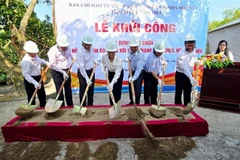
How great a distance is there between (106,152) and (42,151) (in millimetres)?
727

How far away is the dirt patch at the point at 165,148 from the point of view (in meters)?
2.03

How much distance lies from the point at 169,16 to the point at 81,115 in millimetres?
3219

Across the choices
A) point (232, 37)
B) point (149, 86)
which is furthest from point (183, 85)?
point (232, 37)

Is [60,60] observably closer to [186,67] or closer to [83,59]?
[83,59]

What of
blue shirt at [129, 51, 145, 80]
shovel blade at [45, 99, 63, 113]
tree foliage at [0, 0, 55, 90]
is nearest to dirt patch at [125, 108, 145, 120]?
blue shirt at [129, 51, 145, 80]

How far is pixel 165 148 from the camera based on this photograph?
84.8 inches

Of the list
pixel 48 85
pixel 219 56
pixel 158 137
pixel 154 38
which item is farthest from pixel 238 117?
pixel 48 85

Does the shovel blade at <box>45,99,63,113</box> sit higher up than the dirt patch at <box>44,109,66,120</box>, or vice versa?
the shovel blade at <box>45,99,63,113</box>

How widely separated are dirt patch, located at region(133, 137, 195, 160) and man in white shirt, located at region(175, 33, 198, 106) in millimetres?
897

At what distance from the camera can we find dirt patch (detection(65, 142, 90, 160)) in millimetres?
2046

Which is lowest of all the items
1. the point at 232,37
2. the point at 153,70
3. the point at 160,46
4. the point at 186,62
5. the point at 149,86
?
the point at 149,86

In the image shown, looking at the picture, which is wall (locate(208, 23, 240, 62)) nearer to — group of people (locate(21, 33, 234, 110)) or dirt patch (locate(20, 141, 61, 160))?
group of people (locate(21, 33, 234, 110))

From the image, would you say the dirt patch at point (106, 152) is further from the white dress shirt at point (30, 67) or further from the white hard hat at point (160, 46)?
the white hard hat at point (160, 46)

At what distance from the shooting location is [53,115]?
2527 millimetres
